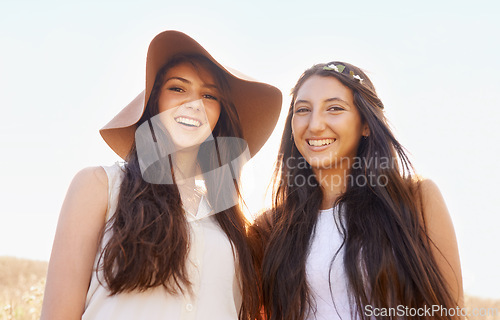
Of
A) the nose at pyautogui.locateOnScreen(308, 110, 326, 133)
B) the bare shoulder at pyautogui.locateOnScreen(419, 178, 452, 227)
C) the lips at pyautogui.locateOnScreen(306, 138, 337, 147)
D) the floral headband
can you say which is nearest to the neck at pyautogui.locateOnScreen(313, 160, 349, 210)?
the lips at pyautogui.locateOnScreen(306, 138, 337, 147)

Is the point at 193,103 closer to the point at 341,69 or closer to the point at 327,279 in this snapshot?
the point at 341,69

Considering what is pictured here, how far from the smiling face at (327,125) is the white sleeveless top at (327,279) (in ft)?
1.86

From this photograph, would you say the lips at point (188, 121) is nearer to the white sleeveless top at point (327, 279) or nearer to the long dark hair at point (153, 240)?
the long dark hair at point (153, 240)

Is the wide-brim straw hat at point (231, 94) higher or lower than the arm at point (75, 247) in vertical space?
higher

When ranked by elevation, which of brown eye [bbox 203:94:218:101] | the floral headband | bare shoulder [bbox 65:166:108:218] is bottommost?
bare shoulder [bbox 65:166:108:218]

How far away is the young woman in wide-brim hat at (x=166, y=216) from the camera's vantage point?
262 centimetres

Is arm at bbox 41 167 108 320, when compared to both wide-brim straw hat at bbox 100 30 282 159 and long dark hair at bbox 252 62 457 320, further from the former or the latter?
long dark hair at bbox 252 62 457 320

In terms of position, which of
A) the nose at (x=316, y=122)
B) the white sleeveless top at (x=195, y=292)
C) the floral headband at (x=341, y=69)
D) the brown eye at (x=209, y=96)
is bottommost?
the white sleeveless top at (x=195, y=292)

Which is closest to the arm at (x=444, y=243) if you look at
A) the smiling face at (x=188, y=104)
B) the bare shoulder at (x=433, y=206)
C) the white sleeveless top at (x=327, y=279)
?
the bare shoulder at (x=433, y=206)

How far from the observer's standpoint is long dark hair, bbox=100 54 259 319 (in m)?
2.59

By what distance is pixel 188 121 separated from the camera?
3.22m

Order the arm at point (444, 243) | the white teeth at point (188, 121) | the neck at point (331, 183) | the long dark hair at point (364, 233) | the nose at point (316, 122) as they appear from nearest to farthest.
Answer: the long dark hair at point (364, 233) < the arm at point (444, 243) < the white teeth at point (188, 121) < the nose at point (316, 122) < the neck at point (331, 183)

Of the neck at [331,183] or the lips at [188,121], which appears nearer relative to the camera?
the lips at [188,121]

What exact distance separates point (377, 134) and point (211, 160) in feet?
4.18
